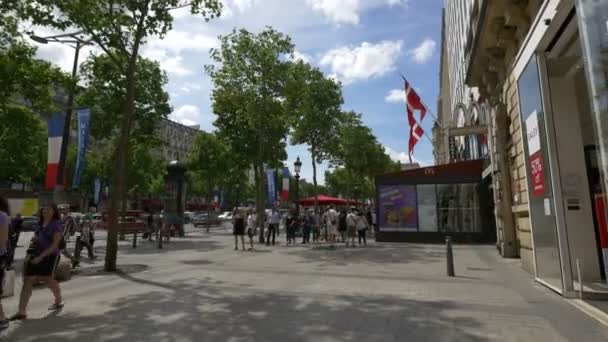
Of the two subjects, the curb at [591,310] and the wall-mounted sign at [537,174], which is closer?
the curb at [591,310]

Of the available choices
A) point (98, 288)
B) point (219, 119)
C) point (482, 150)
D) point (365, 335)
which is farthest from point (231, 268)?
point (219, 119)

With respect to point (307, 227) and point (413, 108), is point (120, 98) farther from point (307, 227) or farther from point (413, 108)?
point (413, 108)

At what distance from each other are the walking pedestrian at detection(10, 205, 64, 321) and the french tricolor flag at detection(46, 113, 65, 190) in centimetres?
884

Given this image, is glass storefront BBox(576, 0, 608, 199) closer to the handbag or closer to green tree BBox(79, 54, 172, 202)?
the handbag

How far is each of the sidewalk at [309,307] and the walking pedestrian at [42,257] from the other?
374 mm

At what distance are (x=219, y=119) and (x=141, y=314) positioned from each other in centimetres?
2809

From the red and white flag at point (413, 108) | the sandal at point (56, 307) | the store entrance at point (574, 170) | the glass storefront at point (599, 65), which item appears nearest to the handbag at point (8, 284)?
the sandal at point (56, 307)

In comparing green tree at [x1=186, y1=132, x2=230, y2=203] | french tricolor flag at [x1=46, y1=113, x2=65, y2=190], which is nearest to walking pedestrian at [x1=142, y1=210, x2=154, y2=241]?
french tricolor flag at [x1=46, y1=113, x2=65, y2=190]

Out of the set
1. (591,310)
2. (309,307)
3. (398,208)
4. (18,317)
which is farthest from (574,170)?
(398,208)

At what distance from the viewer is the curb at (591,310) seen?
5.60m

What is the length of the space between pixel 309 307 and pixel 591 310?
424cm

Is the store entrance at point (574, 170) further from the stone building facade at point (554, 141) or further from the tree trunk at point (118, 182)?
the tree trunk at point (118, 182)

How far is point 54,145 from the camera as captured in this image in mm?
14695

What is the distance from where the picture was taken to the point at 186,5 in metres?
12.2
